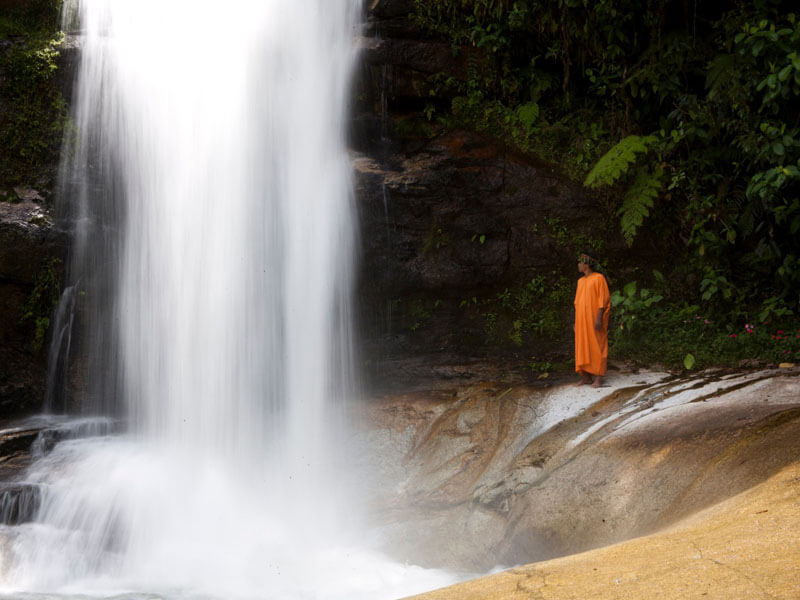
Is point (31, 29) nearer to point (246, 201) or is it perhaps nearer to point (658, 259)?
point (246, 201)

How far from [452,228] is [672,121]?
3184 millimetres

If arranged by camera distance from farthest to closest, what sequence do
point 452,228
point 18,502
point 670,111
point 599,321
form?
point 452,228, point 670,111, point 599,321, point 18,502

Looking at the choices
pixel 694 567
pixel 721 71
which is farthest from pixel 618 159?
pixel 694 567

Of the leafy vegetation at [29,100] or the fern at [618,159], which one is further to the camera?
the leafy vegetation at [29,100]

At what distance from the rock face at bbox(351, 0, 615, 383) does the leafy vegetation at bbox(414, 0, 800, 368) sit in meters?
0.44

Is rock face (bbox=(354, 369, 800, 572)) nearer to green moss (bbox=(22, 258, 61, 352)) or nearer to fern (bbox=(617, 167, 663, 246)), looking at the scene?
fern (bbox=(617, 167, 663, 246))

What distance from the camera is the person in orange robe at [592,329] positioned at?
727 cm

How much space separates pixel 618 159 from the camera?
8.24 m

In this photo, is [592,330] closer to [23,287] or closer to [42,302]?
[42,302]

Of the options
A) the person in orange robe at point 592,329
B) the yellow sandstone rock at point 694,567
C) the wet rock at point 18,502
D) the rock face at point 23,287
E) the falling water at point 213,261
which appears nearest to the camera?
the yellow sandstone rock at point 694,567

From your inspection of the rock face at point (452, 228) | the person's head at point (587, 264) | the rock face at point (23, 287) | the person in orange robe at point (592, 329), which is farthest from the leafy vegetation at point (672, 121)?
the rock face at point (23, 287)

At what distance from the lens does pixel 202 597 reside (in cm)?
530

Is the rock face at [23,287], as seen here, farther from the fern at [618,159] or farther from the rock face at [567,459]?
the fern at [618,159]

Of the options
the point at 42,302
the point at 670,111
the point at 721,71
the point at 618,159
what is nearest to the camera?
the point at 721,71
